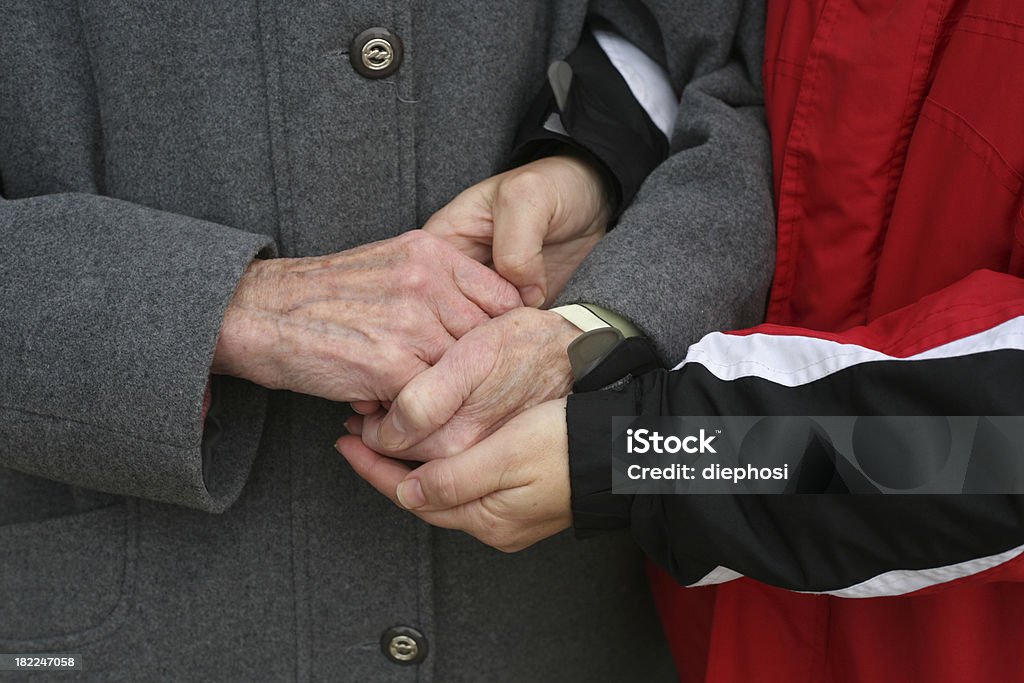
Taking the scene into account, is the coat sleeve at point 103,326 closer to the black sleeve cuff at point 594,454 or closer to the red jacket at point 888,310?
the black sleeve cuff at point 594,454

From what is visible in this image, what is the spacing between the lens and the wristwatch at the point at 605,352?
850 mm

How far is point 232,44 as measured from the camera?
872 mm

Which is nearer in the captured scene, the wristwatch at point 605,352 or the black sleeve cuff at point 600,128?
the wristwatch at point 605,352

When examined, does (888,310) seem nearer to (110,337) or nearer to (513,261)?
(513,261)

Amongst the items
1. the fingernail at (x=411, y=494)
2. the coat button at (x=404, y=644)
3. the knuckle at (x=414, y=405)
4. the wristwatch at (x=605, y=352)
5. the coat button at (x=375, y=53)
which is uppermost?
the coat button at (x=375, y=53)

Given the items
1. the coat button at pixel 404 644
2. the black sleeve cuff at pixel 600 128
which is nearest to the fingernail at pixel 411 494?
the coat button at pixel 404 644

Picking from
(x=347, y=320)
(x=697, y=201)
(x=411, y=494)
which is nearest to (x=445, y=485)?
(x=411, y=494)

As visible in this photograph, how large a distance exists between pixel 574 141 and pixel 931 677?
0.64m

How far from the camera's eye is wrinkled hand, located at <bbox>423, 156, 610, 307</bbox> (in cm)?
92

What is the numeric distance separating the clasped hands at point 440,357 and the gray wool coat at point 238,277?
6 cm

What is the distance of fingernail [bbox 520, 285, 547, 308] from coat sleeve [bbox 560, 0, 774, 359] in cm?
5

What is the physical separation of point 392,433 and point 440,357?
0.09 meters

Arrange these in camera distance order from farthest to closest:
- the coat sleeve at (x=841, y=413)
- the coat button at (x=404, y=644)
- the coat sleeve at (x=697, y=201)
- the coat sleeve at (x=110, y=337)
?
the coat button at (x=404, y=644) → the coat sleeve at (x=697, y=201) → the coat sleeve at (x=110, y=337) → the coat sleeve at (x=841, y=413)

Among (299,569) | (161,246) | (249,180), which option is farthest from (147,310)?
(299,569)
